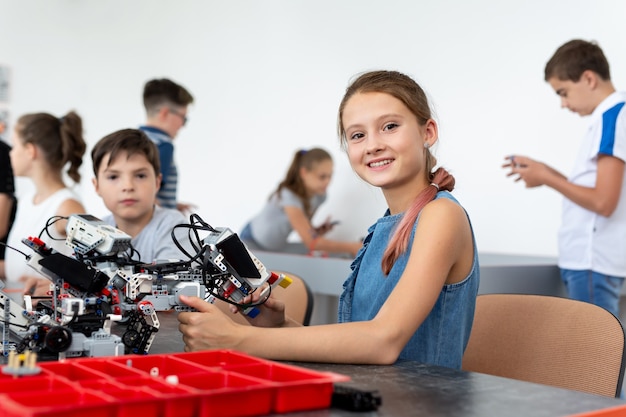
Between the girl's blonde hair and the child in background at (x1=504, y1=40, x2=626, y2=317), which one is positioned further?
the child in background at (x1=504, y1=40, x2=626, y2=317)

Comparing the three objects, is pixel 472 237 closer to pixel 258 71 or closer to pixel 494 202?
pixel 494 202

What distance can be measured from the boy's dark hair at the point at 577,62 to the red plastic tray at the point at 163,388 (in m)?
2.19

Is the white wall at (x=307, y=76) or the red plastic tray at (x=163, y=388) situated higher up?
the white wall at (x=307, y=76)

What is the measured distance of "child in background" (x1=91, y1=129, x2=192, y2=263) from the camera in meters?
2.23

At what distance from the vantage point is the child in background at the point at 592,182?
8.80 ft

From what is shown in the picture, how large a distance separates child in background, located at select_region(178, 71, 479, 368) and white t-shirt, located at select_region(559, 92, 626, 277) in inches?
51.8

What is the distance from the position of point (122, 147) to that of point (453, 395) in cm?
157

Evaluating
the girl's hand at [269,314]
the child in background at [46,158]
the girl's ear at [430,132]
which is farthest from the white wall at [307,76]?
the girl's hand at [269,314]

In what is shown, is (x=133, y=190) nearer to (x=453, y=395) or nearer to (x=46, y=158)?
(x=46, y=158)

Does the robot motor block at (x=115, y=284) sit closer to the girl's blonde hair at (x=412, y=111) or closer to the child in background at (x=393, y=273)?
the child in background at (x=393, y=273)

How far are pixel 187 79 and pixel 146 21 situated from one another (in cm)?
67

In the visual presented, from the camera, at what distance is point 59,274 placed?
4.01 feet

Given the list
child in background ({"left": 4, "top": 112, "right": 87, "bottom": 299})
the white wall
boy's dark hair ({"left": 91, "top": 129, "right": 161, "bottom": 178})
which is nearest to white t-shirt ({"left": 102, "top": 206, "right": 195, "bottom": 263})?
boy's dark hair ({"left": 91, "top": 129, "right": 161, "bottom": 178})

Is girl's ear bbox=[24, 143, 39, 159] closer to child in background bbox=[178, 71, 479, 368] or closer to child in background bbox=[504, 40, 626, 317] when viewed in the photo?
child in background bbox=[178, 71, 479, 368]
